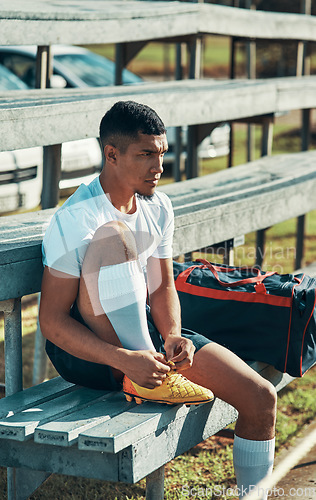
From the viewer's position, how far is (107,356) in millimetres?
2258

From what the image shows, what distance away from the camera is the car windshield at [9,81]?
24.1 feet

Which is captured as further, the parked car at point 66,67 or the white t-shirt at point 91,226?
the parked car at point 66,67

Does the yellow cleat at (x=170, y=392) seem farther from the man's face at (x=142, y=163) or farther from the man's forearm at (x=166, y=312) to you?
the man's face at (x=142, y=163)

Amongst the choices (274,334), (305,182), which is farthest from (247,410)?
(305,182)

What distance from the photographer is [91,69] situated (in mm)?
8727

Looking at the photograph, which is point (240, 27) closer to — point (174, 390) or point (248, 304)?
point (248, 304)

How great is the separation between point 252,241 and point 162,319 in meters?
4.44

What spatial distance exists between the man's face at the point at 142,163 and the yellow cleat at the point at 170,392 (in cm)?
61

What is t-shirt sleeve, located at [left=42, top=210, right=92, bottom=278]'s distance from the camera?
7.39 ft

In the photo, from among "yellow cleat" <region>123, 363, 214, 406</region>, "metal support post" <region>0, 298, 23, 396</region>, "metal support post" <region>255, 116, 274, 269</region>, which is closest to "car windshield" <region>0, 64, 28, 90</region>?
"metal support post" <region>255, 116, 274, 269</region>

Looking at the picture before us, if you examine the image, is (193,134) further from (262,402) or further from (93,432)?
(93,432)

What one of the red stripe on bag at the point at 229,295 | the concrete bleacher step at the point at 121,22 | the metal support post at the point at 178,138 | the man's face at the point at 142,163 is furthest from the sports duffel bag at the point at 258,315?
the metal support post at the point at 178,138

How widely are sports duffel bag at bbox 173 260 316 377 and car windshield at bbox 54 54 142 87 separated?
5762 millimetres

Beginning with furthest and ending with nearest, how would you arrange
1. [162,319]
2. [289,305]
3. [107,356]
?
[289,305], [162,319], [107,356]
